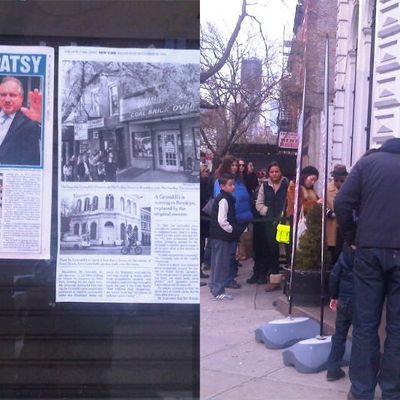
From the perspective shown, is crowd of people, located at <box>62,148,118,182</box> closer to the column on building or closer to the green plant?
the column on building

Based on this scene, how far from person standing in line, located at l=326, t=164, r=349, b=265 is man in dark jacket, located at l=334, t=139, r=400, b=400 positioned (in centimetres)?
242

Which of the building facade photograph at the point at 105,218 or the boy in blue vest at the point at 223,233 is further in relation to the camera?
the boy in blue vest at the point at 223,233

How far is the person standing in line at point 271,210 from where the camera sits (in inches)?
369

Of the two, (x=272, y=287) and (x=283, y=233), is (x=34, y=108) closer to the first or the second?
(x=283, y=233)

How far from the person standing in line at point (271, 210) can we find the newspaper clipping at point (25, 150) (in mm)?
5653

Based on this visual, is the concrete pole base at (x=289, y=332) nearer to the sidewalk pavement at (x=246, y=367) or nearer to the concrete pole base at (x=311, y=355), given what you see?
the sidewalk pavement at (x=246, y=367)

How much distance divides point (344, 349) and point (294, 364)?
54cm

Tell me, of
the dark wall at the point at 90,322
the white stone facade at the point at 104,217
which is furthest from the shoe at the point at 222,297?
the white stone facade at the point at 104,217

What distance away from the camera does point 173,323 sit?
4.03 m

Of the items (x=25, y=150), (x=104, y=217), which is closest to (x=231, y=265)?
(x=104, y=217)

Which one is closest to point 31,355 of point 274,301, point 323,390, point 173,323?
point 173,323

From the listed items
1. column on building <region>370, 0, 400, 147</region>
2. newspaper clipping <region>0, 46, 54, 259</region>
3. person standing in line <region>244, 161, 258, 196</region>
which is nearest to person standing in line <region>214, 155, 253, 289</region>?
column on building <region>370, 0, 400, 147</region>

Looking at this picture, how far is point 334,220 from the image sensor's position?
730cm

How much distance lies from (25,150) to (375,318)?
2422mm
